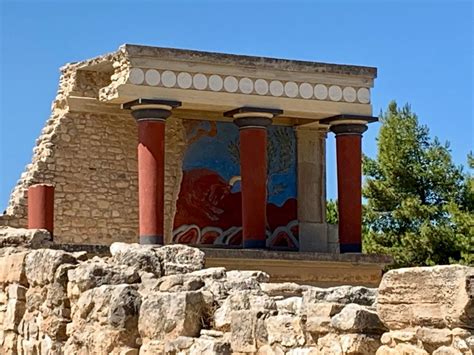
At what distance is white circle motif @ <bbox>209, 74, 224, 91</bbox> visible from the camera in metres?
22.8

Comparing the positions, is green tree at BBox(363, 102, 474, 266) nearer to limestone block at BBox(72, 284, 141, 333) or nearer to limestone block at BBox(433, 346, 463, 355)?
limestone block at BBox(72, 284, 141, 333)

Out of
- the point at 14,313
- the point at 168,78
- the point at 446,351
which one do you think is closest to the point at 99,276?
the point at 14,313

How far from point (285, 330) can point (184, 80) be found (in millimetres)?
15951

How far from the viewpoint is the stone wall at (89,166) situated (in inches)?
906

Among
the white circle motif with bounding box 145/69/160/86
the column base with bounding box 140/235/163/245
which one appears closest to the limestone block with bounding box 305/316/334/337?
the column base with bounding box 140/235/163/245

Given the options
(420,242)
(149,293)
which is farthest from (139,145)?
(149,293)

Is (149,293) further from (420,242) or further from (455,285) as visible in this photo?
(420,242)

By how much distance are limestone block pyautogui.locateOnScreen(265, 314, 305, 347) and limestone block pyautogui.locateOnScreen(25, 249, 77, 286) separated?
3002 mm

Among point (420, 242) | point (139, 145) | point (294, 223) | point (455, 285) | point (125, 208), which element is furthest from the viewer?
point (420, 242)

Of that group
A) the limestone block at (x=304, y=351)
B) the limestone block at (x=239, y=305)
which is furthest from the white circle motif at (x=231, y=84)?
the limestone block at (x=304, y=351)

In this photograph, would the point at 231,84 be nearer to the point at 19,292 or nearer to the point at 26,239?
the point at 26,239

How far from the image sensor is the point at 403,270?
6.14 metres

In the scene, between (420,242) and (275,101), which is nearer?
(275,101)

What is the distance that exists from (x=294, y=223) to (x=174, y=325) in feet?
59.2
